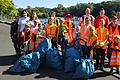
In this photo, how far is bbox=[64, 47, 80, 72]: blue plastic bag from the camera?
9906 mm

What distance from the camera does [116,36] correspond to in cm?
1020

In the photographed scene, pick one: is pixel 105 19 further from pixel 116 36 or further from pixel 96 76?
pixel 96 76

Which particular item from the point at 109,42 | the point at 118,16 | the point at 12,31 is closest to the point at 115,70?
the point at 109,42

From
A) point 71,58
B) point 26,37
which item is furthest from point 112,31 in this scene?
point 26,37

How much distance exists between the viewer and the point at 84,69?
29.9ft

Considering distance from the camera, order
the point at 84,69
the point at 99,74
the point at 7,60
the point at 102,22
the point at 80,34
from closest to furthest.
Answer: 1. the point at 84,69
2. the point at 99,74
3. the point at 102,22
4. the point at 80,34
5. the point at 7,60

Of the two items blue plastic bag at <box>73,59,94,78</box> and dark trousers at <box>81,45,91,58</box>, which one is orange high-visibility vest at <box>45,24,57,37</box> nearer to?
dark trousers at <box>81,45,91,58</box>

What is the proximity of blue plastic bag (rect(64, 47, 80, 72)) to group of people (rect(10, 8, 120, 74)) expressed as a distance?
1.00 ft

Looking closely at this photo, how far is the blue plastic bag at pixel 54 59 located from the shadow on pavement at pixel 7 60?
1.57 m

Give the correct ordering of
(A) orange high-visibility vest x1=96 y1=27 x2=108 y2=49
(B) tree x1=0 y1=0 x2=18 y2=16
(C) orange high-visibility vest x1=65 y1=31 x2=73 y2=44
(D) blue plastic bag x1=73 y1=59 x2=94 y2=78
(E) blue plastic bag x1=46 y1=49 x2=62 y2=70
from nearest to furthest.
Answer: (D) blue plastic bag x1=73 y1=59 x2=94 y2=78 < (A) orange high-visibility vest x1=96 y1=27 x2=108 y2=49 < (E) blue plastic bag x1=46 y1=49 x2=62 y2=70 < (C) orange high-visibility vest x1=65 y1=31 x2=73 y2=44 < (B) tree x1=0 y1=0 x2=18 y2=16

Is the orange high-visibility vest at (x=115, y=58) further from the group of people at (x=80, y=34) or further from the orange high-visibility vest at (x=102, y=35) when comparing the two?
the orange high-visibility vest at (x=102, y=35)

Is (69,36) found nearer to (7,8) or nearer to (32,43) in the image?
(32,43)

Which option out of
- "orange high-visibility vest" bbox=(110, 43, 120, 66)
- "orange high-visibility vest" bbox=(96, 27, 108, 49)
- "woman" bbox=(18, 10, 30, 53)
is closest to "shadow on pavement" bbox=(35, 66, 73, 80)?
"orange high-visibility vest" bbox=(110, 43, 120, 66)

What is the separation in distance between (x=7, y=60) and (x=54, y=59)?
243cm
